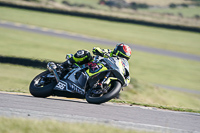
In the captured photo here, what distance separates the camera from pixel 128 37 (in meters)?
29.8

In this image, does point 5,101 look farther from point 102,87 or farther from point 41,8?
point 41,8

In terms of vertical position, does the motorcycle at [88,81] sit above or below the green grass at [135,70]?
above

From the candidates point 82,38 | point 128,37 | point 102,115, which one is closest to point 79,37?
point 82,38

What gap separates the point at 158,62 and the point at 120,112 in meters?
16.7

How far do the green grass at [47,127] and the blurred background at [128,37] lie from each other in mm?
7510

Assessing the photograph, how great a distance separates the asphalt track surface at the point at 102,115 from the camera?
538 cm

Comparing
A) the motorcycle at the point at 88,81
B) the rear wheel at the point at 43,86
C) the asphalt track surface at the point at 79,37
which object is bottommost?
the asphalt track surface at the point at 79,37

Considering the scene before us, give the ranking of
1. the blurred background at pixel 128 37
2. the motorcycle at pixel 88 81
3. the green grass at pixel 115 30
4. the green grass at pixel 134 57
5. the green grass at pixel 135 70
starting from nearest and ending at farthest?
the motorcycle at pixel 88 81 → the green grass at pixel 135 70 → the blurred background at pixel 128 37 → the green grass at pixel 134 57 → the green grass at pixel 115 30

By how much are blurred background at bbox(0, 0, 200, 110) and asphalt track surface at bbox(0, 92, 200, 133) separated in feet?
18.1

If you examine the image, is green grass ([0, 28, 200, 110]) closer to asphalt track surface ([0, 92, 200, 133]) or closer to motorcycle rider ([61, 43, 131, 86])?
motorcycle rider ([61, 43, 131, 86])

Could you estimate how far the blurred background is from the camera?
573 inches

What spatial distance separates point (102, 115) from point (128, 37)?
2416cm

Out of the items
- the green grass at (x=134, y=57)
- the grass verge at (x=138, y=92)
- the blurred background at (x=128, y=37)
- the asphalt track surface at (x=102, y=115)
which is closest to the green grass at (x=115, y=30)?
the blurred background at (x=128, y=37)

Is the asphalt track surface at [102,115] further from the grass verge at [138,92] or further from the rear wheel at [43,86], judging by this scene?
the grass verge at [138,92]
